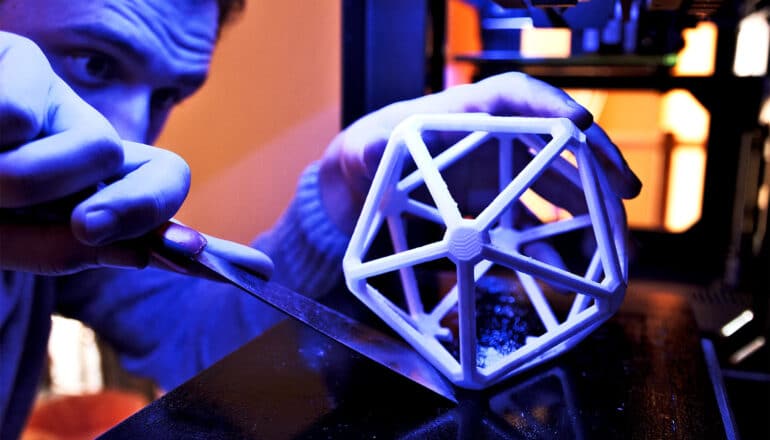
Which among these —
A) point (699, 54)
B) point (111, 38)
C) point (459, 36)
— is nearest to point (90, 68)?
point (111, 38)

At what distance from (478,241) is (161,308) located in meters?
Answer: 0.47

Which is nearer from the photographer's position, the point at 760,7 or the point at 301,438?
the point at 301,438

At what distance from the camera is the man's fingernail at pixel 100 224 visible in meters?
0.30

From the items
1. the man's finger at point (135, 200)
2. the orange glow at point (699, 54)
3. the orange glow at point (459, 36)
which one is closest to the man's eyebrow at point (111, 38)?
the man's finger at point (135, 200)

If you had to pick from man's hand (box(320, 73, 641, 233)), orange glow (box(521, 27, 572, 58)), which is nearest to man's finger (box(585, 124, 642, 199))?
man's hand (box(320, 73, 641, 233))

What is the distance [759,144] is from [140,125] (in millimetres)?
640

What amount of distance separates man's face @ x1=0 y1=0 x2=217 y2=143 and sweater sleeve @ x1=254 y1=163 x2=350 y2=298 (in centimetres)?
16

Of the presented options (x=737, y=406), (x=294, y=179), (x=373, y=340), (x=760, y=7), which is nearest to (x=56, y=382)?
(x=294, y=179)

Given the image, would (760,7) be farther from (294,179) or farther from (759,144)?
(294,179)

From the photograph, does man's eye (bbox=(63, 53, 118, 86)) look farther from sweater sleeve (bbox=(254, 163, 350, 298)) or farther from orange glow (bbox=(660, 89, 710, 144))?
orange glow (bbox=(660, 89, 710, 144))

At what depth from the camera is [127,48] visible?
0.47 meters

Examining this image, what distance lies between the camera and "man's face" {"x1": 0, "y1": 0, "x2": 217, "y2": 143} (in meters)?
0.41

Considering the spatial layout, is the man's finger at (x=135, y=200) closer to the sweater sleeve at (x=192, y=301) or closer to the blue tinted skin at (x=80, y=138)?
the blue tinted skin at (x=80, y=138)

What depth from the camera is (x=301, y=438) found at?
0.36m
